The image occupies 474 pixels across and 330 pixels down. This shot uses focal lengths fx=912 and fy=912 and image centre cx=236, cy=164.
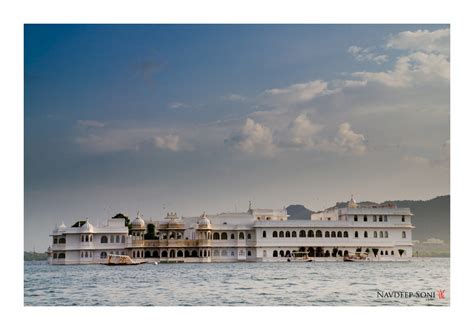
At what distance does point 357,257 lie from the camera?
4459 cm

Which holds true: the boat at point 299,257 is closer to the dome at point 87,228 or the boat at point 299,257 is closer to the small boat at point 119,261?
the small boat at point 119,261

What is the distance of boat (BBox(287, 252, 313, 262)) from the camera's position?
4416cm

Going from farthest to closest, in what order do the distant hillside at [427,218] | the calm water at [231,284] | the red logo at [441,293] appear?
the distant hillside at [427,218] < the red logo at [441,293] < the calm water at [231,284]

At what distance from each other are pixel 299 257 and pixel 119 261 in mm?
8833

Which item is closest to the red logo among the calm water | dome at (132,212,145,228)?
the calm water

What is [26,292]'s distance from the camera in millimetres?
29594

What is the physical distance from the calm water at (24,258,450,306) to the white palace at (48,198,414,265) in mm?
3691

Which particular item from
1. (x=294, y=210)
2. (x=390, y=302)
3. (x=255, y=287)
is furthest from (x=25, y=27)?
(x=294, y=210)

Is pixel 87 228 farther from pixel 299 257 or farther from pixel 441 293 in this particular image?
pixel 441 293

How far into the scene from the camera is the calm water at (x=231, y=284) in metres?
27.5

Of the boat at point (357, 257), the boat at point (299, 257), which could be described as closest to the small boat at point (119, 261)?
the boat at point (299, 257)

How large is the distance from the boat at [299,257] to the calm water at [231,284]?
425 centimetres

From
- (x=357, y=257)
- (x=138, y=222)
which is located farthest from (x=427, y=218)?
(x=138, y=222)

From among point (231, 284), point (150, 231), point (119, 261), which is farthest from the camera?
point (150, 231)
